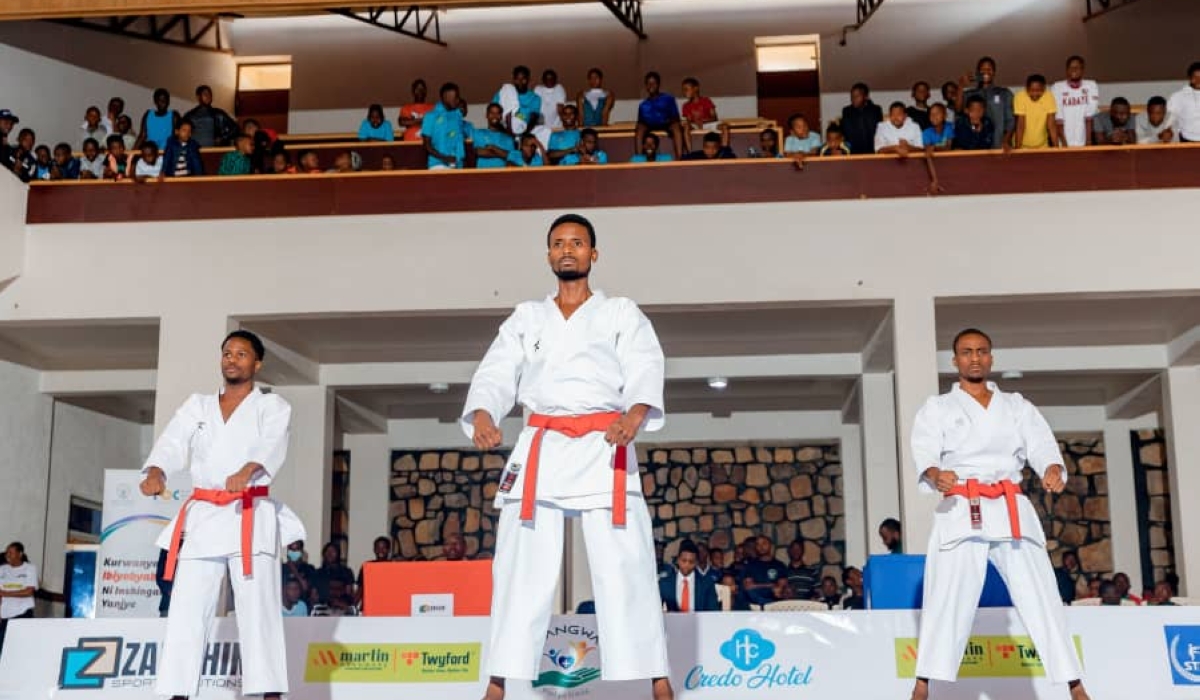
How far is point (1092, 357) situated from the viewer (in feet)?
45.2

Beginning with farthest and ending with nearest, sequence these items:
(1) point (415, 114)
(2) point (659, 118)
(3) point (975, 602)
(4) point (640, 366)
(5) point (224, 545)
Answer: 1. (1) point (415, 114)
2. (2) point (659, 118)
3. (3) point (975, 602)
4. (5) point (224, 545)
5. (4) point (640, 366)

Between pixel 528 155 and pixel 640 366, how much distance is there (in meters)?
7.44

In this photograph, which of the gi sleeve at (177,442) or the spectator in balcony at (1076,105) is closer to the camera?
the gi sleeve at (177,442)

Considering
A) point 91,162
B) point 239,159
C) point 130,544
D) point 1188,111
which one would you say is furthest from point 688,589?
point 91,162

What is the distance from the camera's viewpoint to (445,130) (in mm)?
13062

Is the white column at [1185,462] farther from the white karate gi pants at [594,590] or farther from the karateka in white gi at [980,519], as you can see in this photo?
the white karate gi pants at [594,590]

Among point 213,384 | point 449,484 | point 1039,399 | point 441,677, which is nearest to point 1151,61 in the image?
point 1039,399

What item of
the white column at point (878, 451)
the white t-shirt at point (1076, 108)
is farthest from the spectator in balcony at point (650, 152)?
the white t-shirt at point (1076, 108)

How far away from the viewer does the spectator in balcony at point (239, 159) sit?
1242cm

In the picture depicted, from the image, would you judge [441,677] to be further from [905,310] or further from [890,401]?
[890,401]

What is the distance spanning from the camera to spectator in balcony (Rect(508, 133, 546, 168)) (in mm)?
12328

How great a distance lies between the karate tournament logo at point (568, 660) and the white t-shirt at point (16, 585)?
7.47 m

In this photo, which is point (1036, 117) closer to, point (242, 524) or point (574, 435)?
point (574, 435)

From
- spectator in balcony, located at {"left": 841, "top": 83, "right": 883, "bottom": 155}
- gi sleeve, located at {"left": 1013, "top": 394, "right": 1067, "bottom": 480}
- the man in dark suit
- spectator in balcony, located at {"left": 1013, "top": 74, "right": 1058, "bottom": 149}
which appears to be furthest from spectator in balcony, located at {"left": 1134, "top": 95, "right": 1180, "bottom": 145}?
gi sleeve, located at {"left": 1013, "top": 394, "right": 1067, "bottom": 480}
